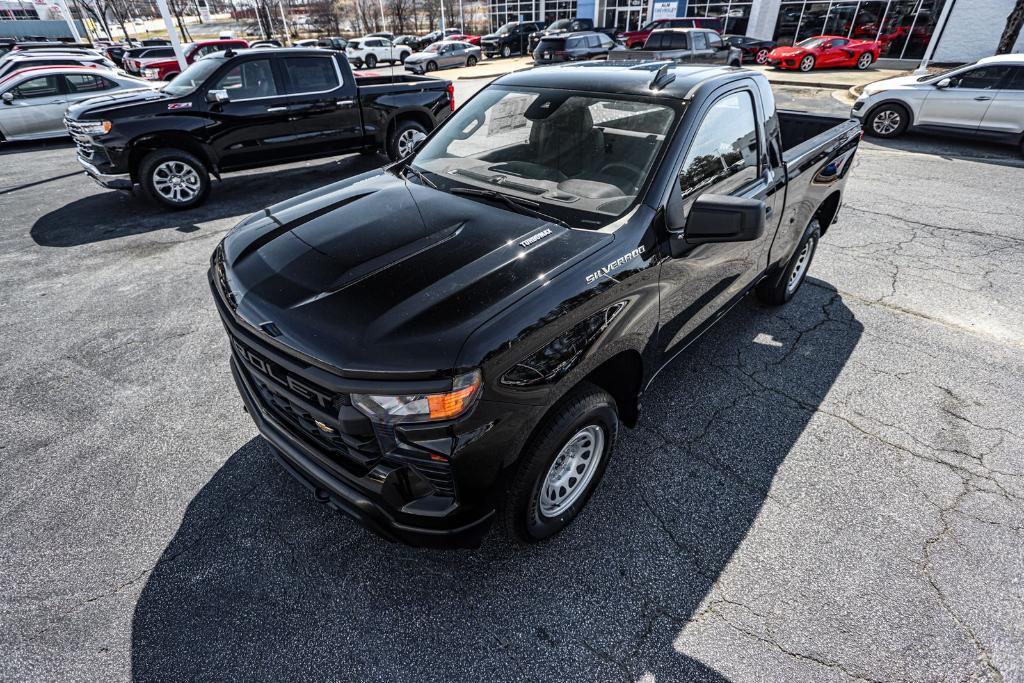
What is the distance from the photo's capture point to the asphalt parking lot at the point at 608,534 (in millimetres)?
2066

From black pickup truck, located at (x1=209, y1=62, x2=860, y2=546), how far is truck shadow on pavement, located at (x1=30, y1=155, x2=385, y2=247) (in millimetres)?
4965

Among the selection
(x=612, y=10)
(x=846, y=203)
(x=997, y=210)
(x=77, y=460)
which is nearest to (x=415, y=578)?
(x=77, y=460)

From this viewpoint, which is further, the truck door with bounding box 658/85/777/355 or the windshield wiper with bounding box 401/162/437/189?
the windshield wiper with bounding box 401/162/437/189

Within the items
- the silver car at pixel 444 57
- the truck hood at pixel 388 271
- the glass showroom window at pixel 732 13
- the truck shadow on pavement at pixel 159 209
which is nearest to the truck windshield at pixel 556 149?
the truck hood at pixel 388 271

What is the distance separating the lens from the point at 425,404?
173 cm

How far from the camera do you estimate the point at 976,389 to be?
Answer: 358cm

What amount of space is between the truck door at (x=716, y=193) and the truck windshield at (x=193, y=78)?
6.93 m

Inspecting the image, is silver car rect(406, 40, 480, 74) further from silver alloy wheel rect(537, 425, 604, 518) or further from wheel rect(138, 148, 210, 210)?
silver alloy wheel rect(537, 425, 604, 518)

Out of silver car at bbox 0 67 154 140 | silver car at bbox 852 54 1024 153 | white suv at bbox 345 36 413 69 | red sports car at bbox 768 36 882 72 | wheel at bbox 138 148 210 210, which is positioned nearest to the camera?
wheel at bbox 138 148 210 210

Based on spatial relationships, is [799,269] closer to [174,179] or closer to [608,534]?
[608,534]

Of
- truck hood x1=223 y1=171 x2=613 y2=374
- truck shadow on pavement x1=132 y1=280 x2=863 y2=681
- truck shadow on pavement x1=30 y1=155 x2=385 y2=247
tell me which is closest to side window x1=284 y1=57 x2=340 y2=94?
truck shadow on pavement x1=30 y1=155 x2=385 y2=247

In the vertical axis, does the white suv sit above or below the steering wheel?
below

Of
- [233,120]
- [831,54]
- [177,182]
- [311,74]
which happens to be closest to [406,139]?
[311,74]

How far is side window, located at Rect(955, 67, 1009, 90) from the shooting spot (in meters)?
9.34
